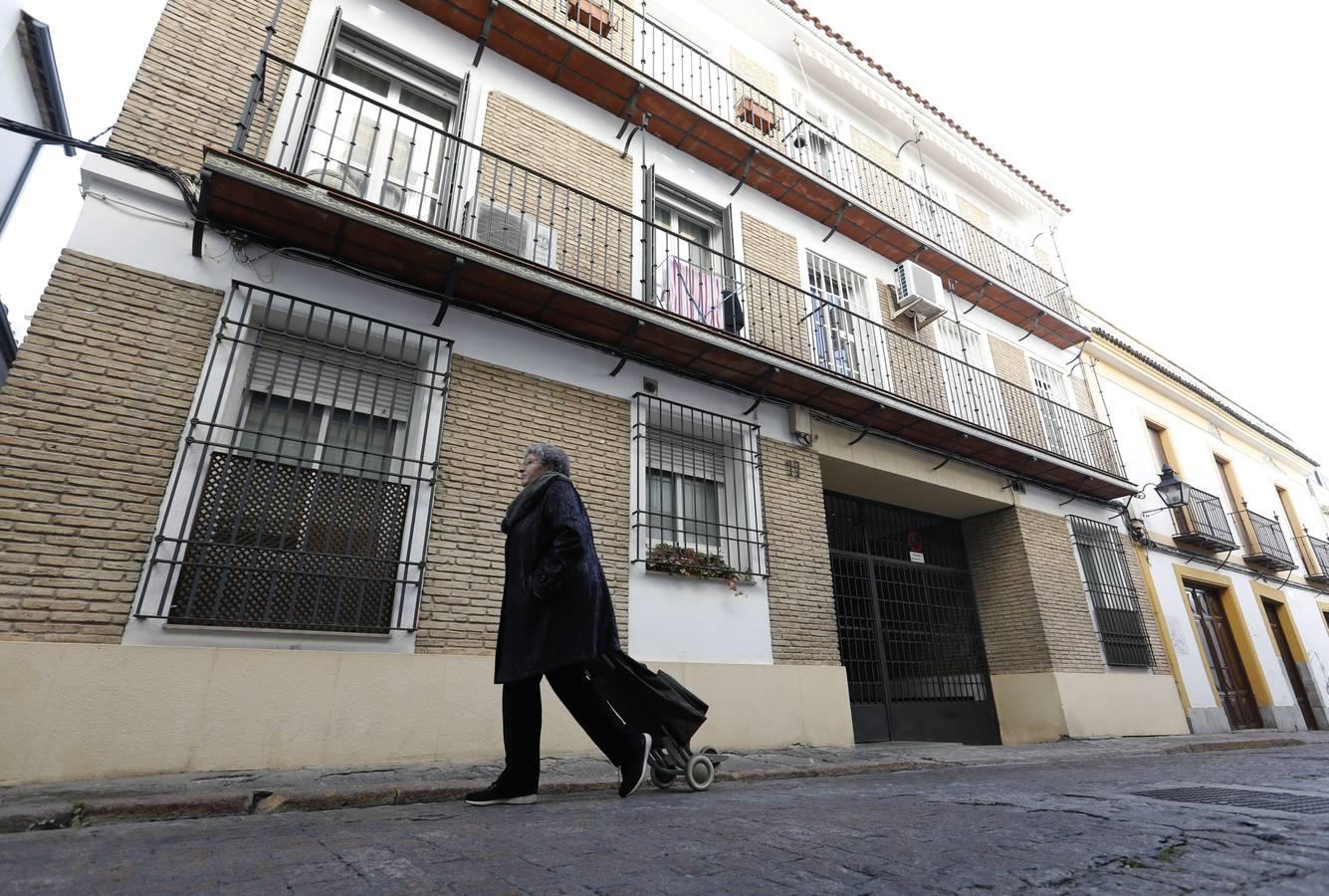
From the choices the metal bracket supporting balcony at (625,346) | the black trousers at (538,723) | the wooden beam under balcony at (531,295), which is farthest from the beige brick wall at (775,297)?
the black trousers at (538,723)

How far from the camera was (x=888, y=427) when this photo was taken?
8.91m

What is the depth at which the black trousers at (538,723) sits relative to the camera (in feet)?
10.5

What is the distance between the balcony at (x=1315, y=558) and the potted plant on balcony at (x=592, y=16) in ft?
64.9

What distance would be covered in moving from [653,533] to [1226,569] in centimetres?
1331

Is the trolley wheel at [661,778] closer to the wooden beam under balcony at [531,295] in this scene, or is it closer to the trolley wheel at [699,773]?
the trolley wheel at [699,773]

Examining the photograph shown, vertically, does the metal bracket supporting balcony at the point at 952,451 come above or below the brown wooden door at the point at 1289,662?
above

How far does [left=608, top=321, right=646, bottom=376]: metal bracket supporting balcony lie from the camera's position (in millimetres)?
6757

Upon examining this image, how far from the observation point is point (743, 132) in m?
9.22

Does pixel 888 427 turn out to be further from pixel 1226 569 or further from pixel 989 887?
pixel 1226 569

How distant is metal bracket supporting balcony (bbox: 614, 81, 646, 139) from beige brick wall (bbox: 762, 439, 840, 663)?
14.2ft

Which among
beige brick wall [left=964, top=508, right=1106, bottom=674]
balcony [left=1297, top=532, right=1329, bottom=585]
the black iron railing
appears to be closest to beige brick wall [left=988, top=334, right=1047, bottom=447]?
beige brick wall [left=964, top=508, right=1106, bottom=674]

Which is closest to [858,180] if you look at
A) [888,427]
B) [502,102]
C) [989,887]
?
[888,427]

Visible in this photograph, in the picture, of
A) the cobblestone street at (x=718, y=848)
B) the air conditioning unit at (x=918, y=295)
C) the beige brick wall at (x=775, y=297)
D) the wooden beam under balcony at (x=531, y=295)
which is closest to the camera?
the cobblestone street at (x=718, y=848)

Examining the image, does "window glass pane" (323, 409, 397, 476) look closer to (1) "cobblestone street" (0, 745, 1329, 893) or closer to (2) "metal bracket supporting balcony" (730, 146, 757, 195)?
(1) "cobblestone street" (0, 745, 1329, 893)
